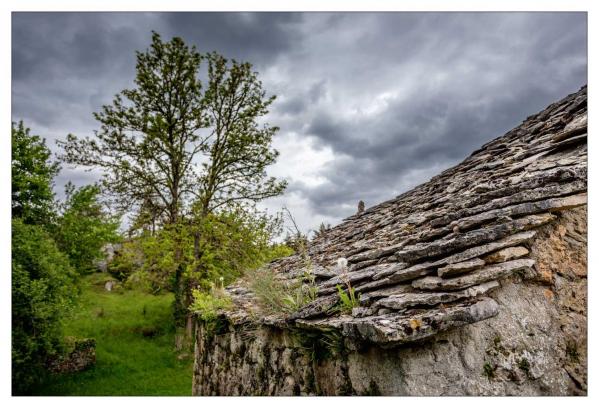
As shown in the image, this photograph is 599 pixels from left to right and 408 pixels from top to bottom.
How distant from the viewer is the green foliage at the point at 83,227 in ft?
31.6

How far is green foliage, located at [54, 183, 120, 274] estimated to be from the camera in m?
9.64

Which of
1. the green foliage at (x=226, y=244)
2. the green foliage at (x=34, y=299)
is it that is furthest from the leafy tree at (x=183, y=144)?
the green foliage at (x=34, y=299)

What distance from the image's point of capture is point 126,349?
12859 mm

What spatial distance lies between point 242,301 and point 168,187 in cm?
914

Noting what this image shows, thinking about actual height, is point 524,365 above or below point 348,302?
below

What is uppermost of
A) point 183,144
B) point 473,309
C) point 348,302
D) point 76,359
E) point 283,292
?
point 183,144

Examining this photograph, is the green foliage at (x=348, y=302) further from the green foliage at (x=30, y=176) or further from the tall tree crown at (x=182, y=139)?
the tall tree crown at (x=182, y=139)

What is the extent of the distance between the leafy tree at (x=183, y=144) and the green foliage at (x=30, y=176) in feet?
16.1

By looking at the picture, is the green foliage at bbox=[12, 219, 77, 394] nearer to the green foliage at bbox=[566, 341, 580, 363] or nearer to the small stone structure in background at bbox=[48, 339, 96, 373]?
the small stone structure in background at bbox=[48, 339, 96, 373]

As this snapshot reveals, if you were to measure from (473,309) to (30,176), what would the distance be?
7420mm

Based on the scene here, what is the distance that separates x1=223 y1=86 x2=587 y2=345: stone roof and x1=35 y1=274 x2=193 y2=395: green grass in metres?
7.32

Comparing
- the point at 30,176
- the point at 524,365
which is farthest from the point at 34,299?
the point at 524,365

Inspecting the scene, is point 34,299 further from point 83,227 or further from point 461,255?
point 461,255
